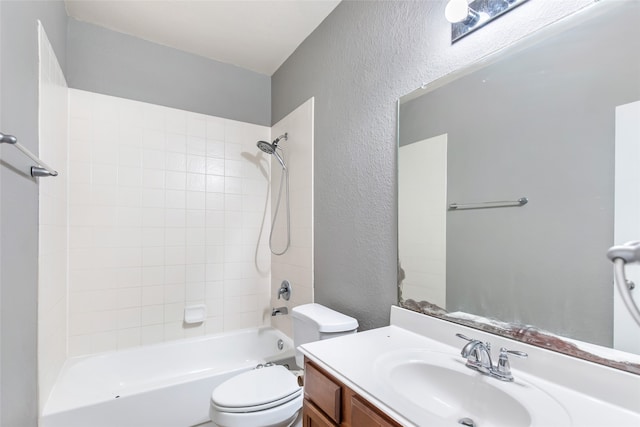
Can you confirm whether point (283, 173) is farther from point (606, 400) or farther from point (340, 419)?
point (606, 400)

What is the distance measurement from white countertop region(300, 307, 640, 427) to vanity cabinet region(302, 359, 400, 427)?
0.09ft

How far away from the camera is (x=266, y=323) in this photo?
2.57m

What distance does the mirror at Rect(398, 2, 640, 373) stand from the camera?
77 cm

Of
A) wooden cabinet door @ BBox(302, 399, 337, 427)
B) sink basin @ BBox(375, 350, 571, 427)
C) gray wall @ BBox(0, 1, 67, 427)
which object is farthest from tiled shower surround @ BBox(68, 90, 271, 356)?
sink basin @ BBox(375, 350, 571, 427)

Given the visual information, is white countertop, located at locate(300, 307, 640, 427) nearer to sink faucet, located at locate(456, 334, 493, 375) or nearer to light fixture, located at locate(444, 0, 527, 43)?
sink faucet, located at locate(456, 334, 493, 375)

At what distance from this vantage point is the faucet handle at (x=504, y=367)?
85 centimetres

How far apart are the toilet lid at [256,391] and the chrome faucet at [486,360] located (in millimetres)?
965

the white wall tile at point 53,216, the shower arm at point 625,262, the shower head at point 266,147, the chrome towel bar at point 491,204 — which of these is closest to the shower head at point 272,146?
the shower head at point 266,147

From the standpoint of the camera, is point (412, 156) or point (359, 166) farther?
point (359, 166)

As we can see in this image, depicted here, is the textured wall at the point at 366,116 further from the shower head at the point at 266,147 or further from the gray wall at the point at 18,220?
the gray wall at the point at 18,220

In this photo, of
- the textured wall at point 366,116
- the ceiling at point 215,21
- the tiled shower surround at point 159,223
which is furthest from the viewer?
the tiled shower surround at point 159,223

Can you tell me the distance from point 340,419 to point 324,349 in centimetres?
22

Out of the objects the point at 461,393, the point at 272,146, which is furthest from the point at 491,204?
the point at 272,146

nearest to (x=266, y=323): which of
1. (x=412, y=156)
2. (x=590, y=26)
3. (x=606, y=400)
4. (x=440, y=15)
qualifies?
(x=412, y=156)
